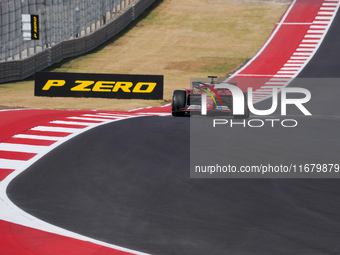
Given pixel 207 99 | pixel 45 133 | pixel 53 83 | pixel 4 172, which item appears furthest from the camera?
pixel 53 83

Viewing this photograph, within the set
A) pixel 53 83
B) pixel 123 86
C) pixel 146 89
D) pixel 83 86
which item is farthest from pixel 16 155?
pixel 53 83

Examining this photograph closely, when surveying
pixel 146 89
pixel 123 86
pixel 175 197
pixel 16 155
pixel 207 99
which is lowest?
pixel 146 89

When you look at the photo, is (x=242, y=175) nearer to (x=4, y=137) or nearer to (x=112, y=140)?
(x=112, y=140)

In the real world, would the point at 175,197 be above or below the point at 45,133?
above

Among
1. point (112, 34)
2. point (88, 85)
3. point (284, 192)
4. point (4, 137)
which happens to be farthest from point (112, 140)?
point (112, 34)

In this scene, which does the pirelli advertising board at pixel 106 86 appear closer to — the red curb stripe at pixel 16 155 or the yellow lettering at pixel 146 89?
the yellow lettering at pixel 146 89

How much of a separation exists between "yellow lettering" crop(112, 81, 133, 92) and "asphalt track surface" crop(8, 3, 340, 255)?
1246cm

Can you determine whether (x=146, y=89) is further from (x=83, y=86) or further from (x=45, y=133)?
(x=45, y=133)

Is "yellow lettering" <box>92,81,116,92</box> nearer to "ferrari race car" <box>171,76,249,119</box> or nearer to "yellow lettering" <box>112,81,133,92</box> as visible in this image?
"yellow lettering" <box>112,81,133,92</box>

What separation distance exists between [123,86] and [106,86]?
79cm

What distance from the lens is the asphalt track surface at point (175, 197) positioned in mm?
7953

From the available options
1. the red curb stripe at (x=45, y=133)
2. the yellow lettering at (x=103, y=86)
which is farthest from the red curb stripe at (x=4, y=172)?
the yellow lettering at (x=103, y=86)

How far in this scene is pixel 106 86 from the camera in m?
28.2

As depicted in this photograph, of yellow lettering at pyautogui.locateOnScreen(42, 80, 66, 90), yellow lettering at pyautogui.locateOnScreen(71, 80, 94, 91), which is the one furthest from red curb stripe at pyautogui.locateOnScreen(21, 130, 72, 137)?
yellow lettering at pyautogui.locateOnScreen(42, 80, 66, 90)
